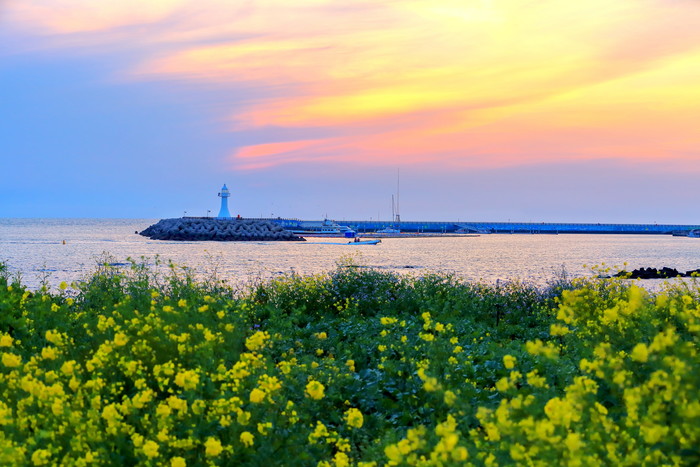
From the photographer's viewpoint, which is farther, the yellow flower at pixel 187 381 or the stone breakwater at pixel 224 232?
the stone breakwater at pixel 224 232

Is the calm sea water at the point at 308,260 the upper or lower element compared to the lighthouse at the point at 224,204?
lower

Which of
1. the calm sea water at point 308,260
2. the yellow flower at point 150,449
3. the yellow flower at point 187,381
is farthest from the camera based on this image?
the calm sea water at point 308,260

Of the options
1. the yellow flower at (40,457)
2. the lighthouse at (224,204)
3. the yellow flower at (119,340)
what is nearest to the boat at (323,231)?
the lighthouse at (224,204)

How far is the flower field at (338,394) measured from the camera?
3438 mm

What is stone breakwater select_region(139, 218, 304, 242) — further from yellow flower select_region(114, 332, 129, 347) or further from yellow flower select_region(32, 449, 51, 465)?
yellow flower select_region(32, 449, 51, 465)

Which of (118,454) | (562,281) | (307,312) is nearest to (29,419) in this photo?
(118,454)

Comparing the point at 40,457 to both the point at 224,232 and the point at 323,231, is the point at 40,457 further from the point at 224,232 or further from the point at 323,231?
the point at 323,231

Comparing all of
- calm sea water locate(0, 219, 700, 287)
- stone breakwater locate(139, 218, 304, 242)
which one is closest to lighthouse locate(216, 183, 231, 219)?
stone breakwater locate(139, 218, 304, 242)

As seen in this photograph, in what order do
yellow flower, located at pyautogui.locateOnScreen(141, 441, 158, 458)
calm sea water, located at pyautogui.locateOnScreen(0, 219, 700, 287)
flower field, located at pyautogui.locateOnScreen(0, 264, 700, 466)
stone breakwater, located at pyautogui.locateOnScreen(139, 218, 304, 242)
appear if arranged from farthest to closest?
stone breakwater, located at pyautogui.locateOnScreen(139, 218, 304, 242) → calm sea water, located at pyautogui.locateOnScreen(0, 219, 700, 287) → yellow flower, located at pyautogui.locateOnScreen(141, 441, 158, 458) → flower field, located at pyautogui.locateOnScreen(0, 264, 700, 466)

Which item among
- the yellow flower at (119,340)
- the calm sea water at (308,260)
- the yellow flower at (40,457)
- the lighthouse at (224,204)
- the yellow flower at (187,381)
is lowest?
the calm sea water at (308,260)

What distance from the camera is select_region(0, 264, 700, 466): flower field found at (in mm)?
3438

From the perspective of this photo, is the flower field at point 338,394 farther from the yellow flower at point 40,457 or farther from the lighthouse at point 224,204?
the lighthouse at point 224,204

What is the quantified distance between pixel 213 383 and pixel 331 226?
409ft

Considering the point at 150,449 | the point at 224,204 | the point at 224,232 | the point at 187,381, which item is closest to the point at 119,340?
the point at 187,381
